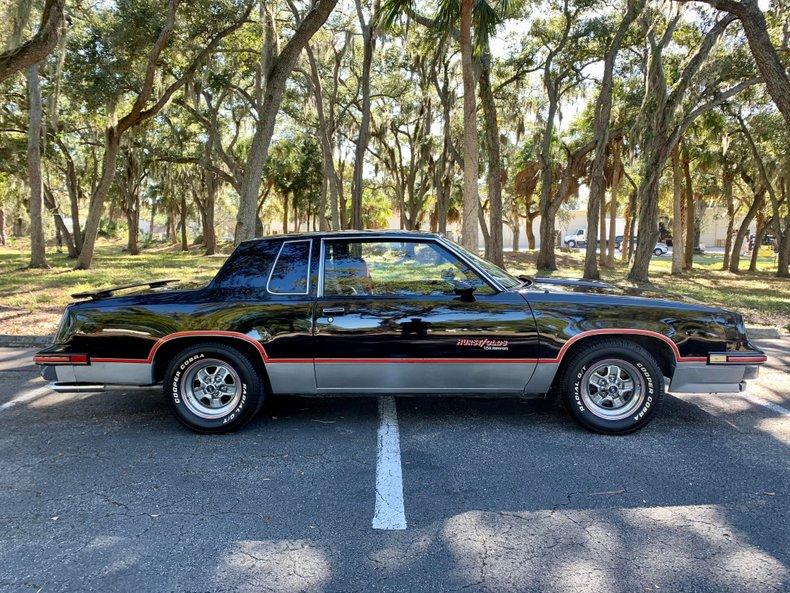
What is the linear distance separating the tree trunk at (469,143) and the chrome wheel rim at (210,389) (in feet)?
22.6

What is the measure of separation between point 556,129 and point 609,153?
2856 mm

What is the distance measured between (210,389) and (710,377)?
3927 mm

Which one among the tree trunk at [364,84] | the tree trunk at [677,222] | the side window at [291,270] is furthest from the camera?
the tree trunk at [677,222]

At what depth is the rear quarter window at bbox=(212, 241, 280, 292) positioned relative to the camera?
4219 millimetres

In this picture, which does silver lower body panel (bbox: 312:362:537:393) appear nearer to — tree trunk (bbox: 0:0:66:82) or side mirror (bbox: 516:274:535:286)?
side mirror (bbox: 516:274:535:286)

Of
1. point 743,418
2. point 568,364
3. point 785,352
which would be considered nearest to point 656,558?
point 568,364

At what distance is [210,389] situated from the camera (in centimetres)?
416

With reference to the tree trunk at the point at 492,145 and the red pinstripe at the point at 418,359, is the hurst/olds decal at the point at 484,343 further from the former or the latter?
the tree trunk at the point at 492,145

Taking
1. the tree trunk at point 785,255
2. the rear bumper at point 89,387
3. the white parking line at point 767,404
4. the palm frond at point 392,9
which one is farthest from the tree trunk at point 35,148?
the tree trunk at point 785,255

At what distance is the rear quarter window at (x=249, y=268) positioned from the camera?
422 cm

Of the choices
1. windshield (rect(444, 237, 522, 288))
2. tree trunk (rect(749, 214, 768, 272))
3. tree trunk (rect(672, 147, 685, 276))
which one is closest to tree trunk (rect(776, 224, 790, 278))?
tree trunk (rect(749, 214, 768, 272))

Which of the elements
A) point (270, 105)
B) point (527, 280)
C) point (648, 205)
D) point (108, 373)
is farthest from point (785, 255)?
point (108, 373)

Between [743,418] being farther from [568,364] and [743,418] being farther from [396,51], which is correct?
[396,51]

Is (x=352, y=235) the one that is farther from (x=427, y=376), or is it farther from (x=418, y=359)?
(x=427, y=376)
